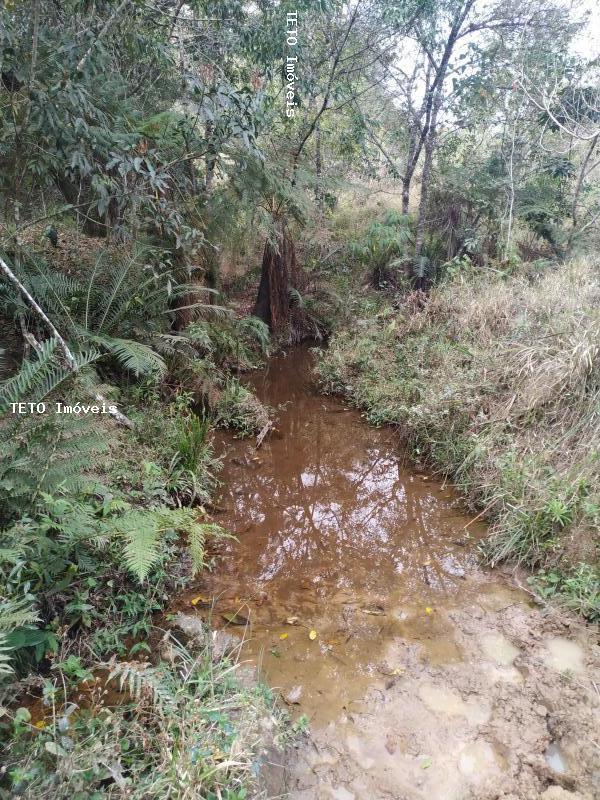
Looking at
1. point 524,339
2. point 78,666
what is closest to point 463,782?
point 78,666

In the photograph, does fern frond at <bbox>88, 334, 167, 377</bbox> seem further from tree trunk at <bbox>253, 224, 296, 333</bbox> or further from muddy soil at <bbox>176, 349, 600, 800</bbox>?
tree trunk at <bbox>253, 224, 296, 333</bbox>

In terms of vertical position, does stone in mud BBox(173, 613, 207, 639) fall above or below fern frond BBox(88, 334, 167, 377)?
below

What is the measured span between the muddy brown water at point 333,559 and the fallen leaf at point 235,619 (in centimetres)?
1

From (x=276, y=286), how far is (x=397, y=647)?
5.61 metres

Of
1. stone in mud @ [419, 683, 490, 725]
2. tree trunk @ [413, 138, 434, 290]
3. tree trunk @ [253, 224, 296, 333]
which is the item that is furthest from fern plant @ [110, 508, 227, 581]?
tree trunk @ [413, 138, 434, 290]

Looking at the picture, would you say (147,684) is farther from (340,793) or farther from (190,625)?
(340,793)

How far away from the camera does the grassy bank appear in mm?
3064

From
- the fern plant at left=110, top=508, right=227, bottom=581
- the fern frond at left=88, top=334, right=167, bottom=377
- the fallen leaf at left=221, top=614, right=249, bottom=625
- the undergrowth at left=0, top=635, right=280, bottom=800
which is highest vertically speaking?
the fern frond at left=88, top=334, right=167, bottom=377

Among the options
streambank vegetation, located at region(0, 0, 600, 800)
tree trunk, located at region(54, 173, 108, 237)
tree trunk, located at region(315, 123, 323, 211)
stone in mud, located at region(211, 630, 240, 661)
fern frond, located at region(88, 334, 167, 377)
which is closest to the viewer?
streambank vegetation, located at region(0, 0, 600, 800)

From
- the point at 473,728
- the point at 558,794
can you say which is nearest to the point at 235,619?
the point at 473,728

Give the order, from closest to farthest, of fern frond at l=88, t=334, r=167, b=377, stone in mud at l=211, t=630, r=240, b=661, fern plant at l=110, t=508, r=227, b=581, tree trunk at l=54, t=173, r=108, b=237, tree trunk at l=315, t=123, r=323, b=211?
fern plant at l=110, t=508, r=227, b=581 → stone in mud at l=211, t=630, r=240, b=661 → fern frond at l=88, t=334, r=167, b=377 → tree trunk at l=54, t=173, r=108, b=237 → tree trunk at l=315, t=123, r=323, b=211

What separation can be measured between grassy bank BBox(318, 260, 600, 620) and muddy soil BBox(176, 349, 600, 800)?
28cm

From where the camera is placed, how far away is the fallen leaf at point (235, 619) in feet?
8.64

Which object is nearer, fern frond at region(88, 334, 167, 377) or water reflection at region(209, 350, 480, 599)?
water reflection at region(209, 350, 480, 599)
